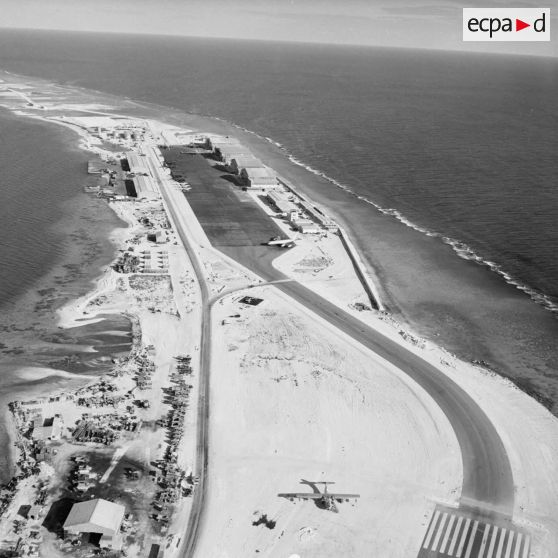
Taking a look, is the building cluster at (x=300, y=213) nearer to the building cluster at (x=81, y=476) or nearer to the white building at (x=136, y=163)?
the white building at (x=136, y=163)

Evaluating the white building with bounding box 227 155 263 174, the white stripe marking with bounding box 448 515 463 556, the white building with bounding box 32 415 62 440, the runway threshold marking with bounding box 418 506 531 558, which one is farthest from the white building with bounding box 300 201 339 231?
the white stripe marking with bounding box 448 515 463 556

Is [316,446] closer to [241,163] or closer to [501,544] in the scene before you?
[501,544]

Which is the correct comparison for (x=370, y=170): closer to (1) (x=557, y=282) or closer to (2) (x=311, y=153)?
(2) (x=311, y=153)

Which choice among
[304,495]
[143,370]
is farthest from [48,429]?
[304,495]

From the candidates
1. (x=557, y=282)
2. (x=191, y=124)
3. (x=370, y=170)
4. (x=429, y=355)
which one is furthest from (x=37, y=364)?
(x=191, y=124)

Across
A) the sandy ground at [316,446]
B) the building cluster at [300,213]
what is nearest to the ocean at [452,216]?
the building cluster at [300,213]

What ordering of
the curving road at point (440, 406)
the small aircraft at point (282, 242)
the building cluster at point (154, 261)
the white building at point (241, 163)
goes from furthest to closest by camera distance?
the white building at point (241, 163) < the small aircraft at point (282, 242) < the building cluster at point (154, 261) < the curving road at point (440, 406)

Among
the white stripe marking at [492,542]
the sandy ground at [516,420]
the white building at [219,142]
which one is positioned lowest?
the white stripe marking at [492,542]
